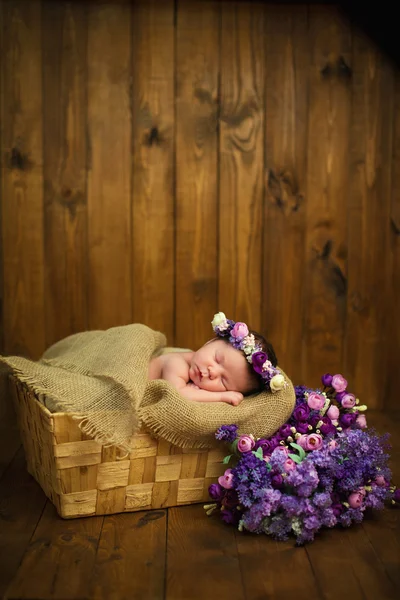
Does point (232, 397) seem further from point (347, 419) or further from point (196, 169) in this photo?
point (196, 169)

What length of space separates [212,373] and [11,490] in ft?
2.10

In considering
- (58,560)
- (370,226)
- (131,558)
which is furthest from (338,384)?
(370,226)

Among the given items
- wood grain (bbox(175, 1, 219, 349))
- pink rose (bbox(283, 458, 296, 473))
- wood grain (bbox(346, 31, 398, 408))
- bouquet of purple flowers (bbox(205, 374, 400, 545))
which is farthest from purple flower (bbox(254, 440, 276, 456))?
wood grain (bbox(346, 31, 398, 408))

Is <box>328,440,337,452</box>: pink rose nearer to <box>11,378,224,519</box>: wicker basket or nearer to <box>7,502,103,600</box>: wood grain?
<box>11,378,224,519</box>: wicker basket

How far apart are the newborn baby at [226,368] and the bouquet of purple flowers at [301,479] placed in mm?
135

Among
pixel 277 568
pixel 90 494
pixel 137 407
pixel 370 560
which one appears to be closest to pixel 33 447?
pixel 90 494

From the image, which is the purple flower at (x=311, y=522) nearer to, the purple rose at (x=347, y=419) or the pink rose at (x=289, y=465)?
the pink rose at (x=289, y=465)

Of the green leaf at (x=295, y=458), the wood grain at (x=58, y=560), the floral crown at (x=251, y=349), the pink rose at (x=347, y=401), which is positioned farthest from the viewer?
the pink rose at (x=347, y=401)

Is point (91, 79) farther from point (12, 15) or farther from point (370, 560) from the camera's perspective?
point (370, 560)

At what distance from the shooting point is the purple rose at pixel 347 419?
6.22 feet

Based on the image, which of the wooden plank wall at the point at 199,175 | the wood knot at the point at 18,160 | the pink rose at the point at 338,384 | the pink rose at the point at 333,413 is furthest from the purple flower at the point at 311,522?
the wood knot at the point at 18,160

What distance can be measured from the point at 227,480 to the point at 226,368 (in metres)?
0.33

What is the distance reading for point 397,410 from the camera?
9.29ft

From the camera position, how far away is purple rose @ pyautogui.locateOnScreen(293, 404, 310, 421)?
184 cm
